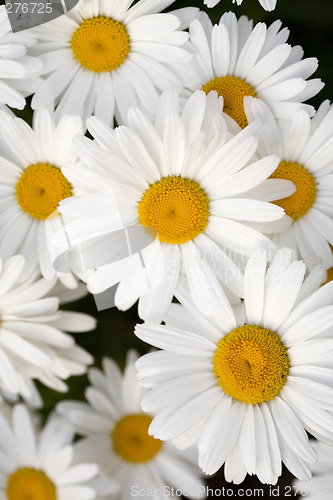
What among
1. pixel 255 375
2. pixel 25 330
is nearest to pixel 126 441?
pixel 25 330

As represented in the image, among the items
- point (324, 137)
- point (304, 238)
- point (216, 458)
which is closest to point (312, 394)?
point (216, 458)

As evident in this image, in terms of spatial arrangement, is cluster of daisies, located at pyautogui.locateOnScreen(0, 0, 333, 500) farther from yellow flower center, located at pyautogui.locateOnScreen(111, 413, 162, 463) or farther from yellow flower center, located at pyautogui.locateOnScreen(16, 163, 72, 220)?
yellow flower center, located at pyautogui.locateOnScreen(111, 413, 162, 463)

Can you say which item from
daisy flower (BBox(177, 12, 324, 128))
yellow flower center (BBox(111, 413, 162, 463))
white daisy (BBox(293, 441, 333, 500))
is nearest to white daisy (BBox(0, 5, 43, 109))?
daisy flower (BBox(177, 12, 324, 128))

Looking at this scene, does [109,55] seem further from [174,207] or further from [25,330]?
[25,330]

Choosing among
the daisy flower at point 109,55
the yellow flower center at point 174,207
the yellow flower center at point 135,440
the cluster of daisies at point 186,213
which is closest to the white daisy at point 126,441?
the yellow flower center at point 135,440

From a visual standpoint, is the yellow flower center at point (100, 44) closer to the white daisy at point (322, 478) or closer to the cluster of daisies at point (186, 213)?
the cluster of daisies at point (186, 213)

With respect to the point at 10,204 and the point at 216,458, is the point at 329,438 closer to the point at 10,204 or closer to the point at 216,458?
the point at 216,458

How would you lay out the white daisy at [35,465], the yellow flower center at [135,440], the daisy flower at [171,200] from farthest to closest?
the yellow flower center at [135,440], the white daisy at [35,465], the daisy flower at [171,200]
